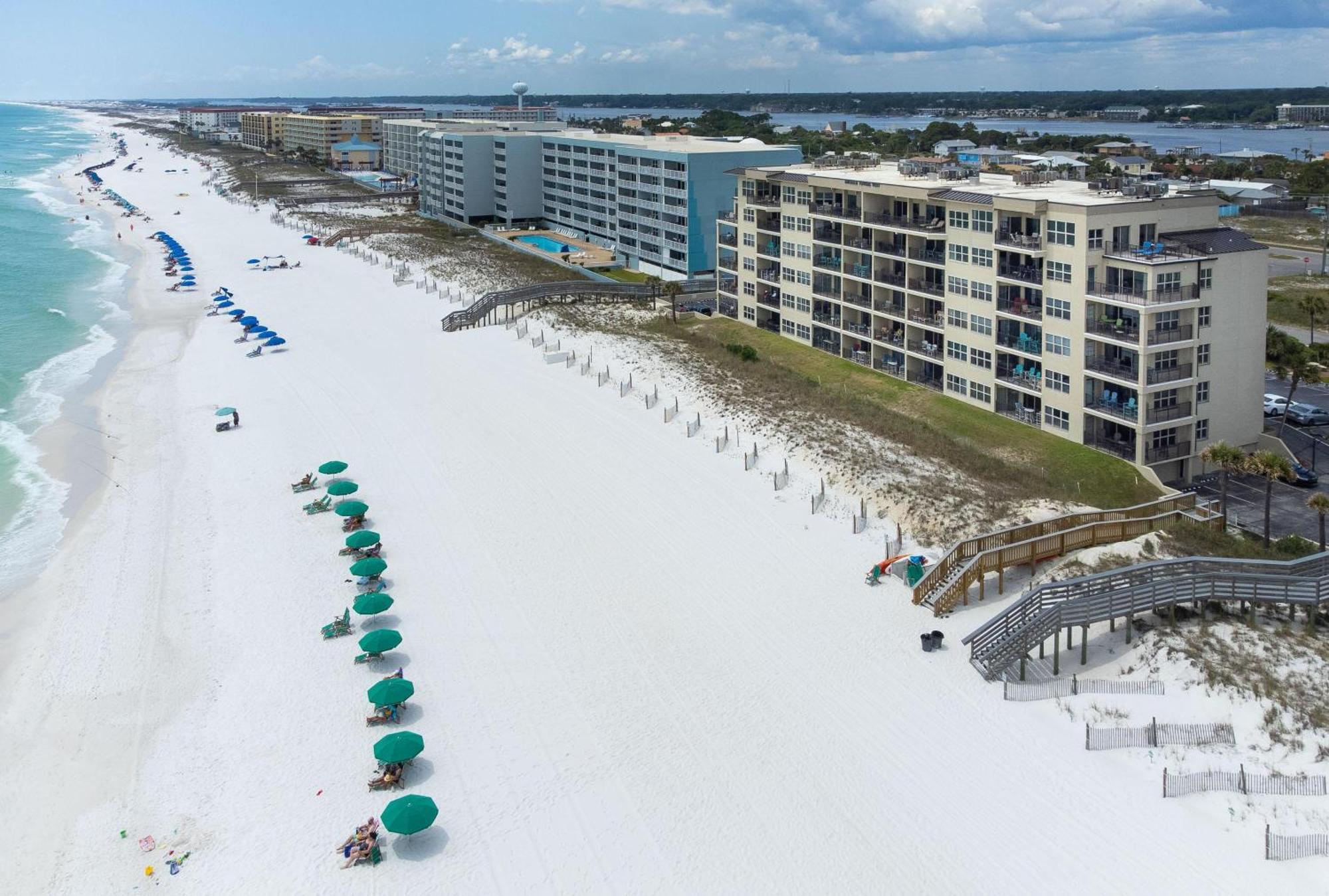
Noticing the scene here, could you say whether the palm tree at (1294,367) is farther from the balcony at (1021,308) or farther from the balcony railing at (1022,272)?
the balcony railing at (1022,272)

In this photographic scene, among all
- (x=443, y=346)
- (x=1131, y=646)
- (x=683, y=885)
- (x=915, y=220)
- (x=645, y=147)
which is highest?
(x=645, y=147)

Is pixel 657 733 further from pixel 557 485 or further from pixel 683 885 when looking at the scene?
pixel 557 485

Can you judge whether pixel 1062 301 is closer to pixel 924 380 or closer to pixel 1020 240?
pixel 1020 240

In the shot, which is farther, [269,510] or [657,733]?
[269,510]

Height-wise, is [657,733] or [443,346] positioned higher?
[443,346]

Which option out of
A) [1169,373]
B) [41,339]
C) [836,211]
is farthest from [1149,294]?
[41,339]

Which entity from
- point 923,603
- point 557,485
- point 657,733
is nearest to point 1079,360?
point 923,603
